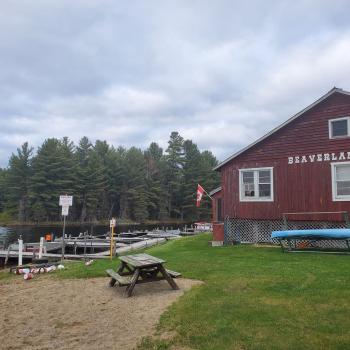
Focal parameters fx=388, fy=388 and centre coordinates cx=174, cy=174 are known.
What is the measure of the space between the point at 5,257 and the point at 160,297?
18443 mm

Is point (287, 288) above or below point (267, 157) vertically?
below

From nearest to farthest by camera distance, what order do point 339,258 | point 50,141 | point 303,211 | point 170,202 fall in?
point 339,258 < point 303,211 < point 50,141 < point 170,202

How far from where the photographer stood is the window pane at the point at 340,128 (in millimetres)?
16984

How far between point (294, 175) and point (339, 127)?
287 cm

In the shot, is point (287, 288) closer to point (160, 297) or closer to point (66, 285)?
point (160, 297)

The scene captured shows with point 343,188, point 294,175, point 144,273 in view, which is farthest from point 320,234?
point 144,273

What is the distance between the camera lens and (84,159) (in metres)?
81.3

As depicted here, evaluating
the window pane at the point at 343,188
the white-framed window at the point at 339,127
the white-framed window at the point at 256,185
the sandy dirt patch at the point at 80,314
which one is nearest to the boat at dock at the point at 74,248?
the white-framed window at the point at 256,185

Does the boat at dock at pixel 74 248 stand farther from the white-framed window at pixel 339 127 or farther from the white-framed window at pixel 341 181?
the white-framed window at pixel 339 127

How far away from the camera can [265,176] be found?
746 inches

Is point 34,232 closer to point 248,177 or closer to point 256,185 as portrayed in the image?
point 248,177

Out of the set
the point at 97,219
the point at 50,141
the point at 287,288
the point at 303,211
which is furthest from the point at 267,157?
the point at 97,219

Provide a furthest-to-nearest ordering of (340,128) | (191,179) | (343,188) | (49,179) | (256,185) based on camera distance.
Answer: (191,179)
(49,179)
(256,185)
(340,128)
(343,188)

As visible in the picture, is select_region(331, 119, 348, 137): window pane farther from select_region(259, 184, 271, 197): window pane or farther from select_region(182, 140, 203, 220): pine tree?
select_region(182, 140, 203, 220): pine tree
